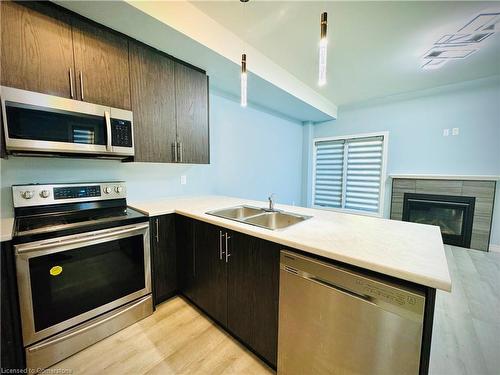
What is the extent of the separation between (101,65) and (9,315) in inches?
67.2

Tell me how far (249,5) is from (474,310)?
334 centimetres

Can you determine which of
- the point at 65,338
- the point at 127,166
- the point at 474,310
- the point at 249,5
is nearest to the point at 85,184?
the point at 127,166

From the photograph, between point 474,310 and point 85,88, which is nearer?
point 85,88

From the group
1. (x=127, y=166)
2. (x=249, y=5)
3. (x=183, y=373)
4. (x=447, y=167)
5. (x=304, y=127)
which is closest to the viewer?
(x=183, y=373)

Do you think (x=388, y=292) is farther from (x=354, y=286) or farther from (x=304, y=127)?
(x=304, y=127)

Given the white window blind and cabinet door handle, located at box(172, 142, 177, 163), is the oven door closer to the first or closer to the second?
cabinet door handle, located at box(172, 142, 177, 163)

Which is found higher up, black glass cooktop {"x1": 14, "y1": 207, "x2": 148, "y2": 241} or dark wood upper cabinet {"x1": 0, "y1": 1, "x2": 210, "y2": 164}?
dark wood upper cabinet {"x1": 0, "y1": 1, "x2": 210, "y2": 164}

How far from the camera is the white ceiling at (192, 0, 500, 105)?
1669 millimetres

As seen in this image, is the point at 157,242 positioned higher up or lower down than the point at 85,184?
lower down

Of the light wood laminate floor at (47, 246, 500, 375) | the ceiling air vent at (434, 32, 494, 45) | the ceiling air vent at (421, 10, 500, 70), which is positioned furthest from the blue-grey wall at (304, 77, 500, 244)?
the light wood laminate floor at (47, 246, 500, 375)

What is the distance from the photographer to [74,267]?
1.32 meters

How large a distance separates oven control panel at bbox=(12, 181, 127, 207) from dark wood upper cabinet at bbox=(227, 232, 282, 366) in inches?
51.2

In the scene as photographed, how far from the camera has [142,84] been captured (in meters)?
1.75

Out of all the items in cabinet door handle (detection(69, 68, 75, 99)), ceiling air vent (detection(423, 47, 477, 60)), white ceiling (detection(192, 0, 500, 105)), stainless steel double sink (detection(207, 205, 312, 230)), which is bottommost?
stainless steel double sink (detection(207, 205, 312, 230))
